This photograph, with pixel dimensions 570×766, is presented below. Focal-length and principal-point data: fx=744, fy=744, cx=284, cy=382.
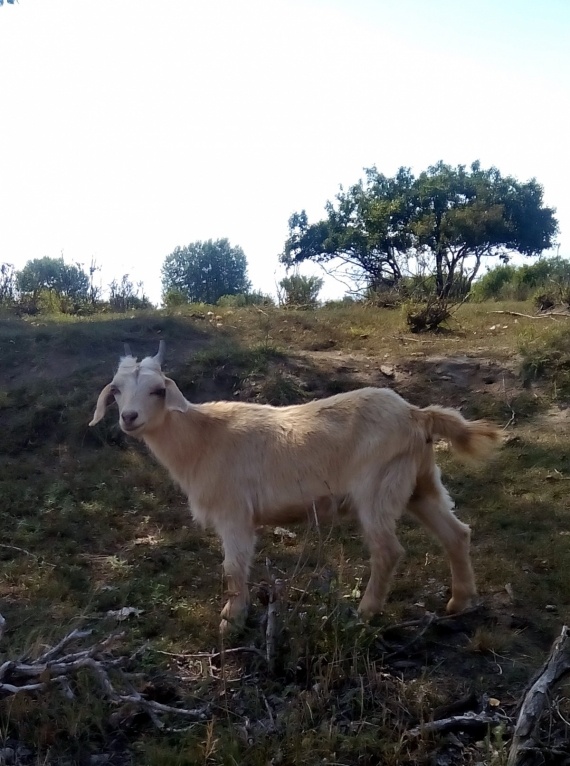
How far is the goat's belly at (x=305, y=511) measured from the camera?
391cm

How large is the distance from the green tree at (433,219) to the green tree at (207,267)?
122 inches

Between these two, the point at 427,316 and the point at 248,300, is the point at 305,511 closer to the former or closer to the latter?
the point at 427,316

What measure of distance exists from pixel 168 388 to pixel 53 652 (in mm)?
1655

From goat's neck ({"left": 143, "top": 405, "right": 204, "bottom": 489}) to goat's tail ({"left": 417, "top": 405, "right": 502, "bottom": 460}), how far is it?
4.07 feet

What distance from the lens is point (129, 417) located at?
3.89m

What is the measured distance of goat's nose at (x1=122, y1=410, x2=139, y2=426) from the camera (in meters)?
3.88

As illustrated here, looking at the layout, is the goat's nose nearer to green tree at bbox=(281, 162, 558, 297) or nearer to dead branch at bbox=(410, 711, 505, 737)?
dead branch at bbox=(410, 711, 505, 737)

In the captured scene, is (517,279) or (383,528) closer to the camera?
(383,528)

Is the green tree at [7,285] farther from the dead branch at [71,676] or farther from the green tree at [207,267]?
the green tree at [207,267]

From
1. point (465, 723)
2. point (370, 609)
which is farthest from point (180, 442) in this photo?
point (465, 723)

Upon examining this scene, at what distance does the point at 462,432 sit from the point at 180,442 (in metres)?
1.53

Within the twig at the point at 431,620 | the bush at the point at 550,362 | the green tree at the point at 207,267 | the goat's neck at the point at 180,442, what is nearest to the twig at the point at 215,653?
the twig at the point at 431,620

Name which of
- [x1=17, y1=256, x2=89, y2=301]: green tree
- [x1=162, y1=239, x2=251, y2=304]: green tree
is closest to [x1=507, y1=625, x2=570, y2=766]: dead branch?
[x1=17, y1=256, x2=89, y2=301]: green tree

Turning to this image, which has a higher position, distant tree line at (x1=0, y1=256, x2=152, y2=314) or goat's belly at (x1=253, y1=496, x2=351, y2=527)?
distant tree line at (x1=0, y1=256, x2=152, y2=314)
